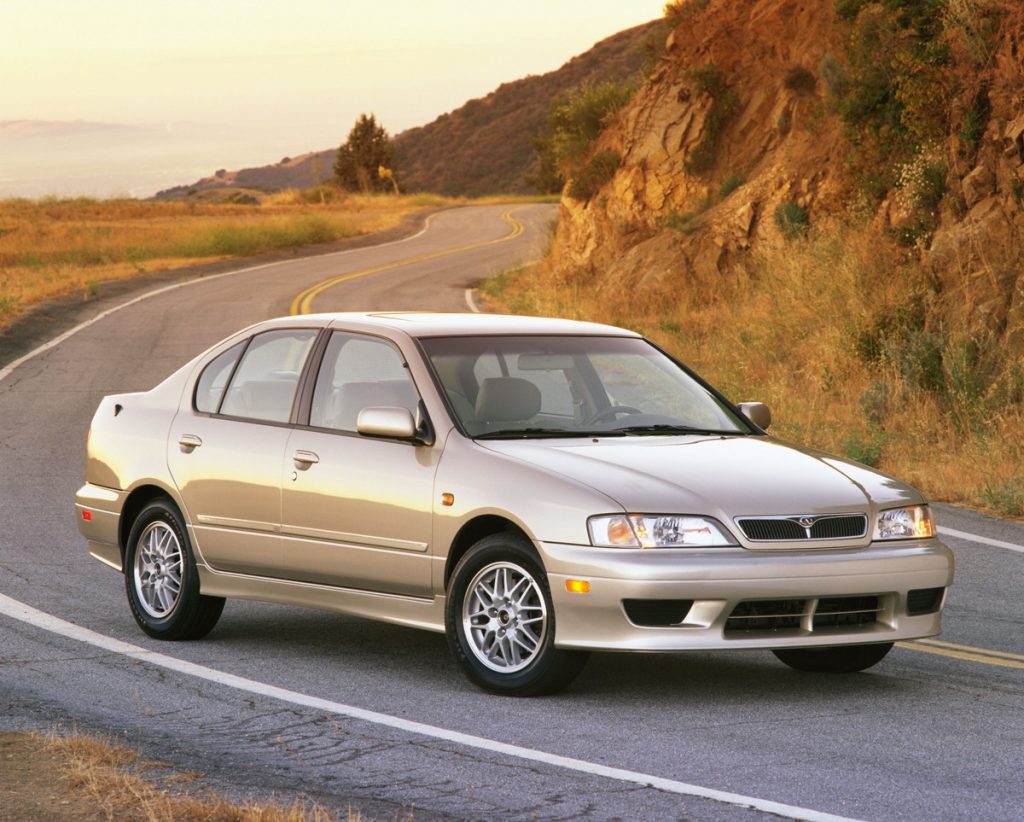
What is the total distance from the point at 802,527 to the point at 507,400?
1.61m

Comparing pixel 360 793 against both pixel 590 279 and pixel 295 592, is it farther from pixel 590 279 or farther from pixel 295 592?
pixel 590 279

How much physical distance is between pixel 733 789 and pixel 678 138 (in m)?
27.8

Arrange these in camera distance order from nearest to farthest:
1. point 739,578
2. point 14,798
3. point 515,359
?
point 14,798
point 739,578
point 515,359

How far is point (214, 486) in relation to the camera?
8711mm

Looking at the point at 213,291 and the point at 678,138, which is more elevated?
the point at 678,138

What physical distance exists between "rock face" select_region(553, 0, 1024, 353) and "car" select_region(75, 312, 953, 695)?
1304 centimetres

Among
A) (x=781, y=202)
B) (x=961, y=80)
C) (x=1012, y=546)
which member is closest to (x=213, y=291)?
(x=781, y=202)

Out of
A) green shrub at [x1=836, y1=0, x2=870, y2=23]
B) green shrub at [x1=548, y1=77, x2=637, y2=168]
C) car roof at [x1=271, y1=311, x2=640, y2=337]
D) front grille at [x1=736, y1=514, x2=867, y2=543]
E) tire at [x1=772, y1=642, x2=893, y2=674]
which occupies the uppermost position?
green shrub at [x1=836, y1=0, x2=870, y2=23]

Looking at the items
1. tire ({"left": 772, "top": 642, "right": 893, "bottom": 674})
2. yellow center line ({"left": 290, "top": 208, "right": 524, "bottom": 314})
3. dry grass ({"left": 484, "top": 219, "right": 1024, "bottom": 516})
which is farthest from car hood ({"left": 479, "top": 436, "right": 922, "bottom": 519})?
yellow center line ({"left": 290, "top": 208, "right": 524, "bottom": 314})

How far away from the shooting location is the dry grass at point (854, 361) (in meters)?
14.8

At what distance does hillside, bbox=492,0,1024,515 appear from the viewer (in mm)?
16938

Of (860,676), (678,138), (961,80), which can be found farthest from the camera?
(678,138)

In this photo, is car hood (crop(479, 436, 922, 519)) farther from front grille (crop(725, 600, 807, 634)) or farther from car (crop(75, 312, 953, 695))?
front grille (crop(725, 600, 807, 634))

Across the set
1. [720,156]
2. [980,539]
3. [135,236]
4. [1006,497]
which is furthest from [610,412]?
[135,236]
